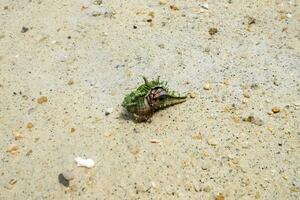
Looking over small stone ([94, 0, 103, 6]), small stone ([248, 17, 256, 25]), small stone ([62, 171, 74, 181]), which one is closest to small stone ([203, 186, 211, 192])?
small stone ([62, 171, 74, 181])

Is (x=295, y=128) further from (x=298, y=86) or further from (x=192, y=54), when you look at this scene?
(x=192, y=54)

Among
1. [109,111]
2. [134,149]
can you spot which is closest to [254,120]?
[134,149]

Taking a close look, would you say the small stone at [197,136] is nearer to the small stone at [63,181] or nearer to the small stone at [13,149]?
the small stone at [63,181]

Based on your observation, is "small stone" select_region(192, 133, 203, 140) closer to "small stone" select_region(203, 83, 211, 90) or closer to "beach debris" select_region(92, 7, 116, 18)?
"small stone" select_region(203, 83, 211, 90)

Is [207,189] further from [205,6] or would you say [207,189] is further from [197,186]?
[205,6]

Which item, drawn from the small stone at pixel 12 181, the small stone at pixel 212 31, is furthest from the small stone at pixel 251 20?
the small stone at pixel 12 181
